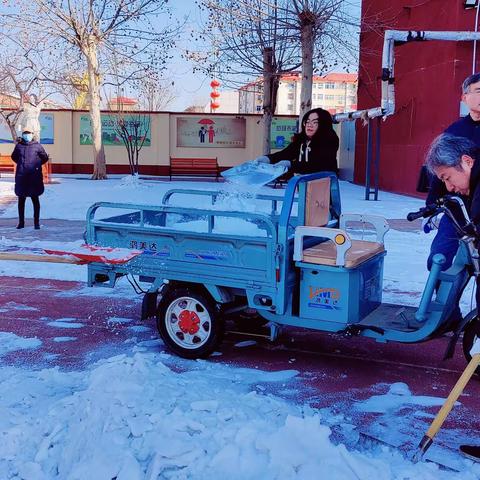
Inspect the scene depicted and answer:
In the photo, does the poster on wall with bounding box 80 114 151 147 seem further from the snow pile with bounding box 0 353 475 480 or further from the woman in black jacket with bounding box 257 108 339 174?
the snow pile with bounding box 0 353 475 480

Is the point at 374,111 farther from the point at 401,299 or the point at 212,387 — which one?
the point at 212,387

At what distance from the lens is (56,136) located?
106ft

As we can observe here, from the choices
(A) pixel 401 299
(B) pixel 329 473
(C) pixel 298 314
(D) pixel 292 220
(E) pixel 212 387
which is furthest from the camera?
(A) pixel 401 299

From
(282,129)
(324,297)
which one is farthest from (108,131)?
(324,297)

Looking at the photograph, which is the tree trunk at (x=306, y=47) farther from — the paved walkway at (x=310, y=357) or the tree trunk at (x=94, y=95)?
the paved walkway at (x=310, y=357)

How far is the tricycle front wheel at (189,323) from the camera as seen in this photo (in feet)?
17.2

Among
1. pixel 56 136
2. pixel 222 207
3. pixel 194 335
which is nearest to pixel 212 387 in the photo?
pixel 194 335

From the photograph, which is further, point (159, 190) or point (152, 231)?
point (159, 190)

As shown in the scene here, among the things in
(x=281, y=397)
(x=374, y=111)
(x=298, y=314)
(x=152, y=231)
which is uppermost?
(x=374, y=111)

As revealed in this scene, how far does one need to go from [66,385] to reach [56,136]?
29043mm

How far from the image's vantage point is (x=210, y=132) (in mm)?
31859

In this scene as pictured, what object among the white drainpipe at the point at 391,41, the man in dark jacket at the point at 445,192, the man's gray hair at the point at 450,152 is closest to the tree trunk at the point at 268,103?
the white drainpipe at the point at 391,41

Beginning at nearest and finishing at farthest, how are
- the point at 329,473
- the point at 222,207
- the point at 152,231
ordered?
1. the point at 329,473
2. the point at 152,231
3. the point at 222,207

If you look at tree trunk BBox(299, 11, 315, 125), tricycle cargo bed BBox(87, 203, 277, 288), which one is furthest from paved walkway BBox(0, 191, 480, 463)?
tree trunk BBox(299, 11, 315, 125)
